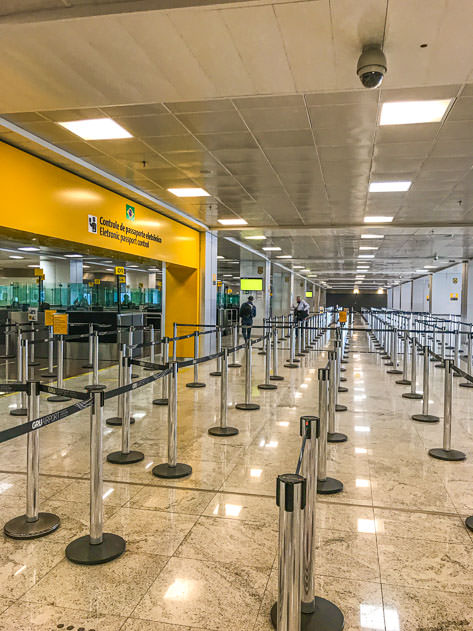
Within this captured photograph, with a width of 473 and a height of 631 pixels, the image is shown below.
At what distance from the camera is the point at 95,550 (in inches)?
134

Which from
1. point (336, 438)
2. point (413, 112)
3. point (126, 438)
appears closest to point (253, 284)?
point (336, 438)

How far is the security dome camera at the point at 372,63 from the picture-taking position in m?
3.59

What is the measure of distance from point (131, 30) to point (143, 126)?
109 inches

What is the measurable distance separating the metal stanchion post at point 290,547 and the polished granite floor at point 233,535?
2.11 feet

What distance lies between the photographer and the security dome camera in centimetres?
359

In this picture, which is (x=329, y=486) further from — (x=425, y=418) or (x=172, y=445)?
(x=425, y=418)

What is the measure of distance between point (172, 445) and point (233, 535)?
1.42 m

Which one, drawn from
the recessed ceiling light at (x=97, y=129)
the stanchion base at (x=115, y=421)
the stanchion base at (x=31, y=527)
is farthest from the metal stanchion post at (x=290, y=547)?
the recessed ceiling light at (x=97, y=129)

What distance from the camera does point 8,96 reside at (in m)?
4.66

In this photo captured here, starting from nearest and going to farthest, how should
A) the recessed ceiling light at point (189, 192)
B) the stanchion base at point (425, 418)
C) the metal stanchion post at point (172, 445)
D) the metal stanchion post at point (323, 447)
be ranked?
the metal stanchion post at point (323, 447), the metal stanchion post at point (172, 445), the stanchion base at point (425, 418), the recessed ceiling light at point (189, 192)

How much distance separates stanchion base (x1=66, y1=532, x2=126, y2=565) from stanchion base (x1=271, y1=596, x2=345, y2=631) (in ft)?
3.77

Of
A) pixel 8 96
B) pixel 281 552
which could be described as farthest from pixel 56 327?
pixel 281 552

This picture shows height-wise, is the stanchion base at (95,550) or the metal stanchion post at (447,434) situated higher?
the metal stanchion post at (447,434)

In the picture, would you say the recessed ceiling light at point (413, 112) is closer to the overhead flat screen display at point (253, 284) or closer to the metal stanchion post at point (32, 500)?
the metal stanchion post at point (32, 500)
